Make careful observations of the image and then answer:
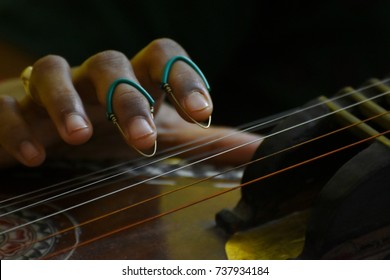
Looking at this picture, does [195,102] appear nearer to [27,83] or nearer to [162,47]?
[162,47]

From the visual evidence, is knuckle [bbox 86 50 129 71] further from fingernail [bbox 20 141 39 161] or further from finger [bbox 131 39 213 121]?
fingernail [bbox 20 141 39 161]

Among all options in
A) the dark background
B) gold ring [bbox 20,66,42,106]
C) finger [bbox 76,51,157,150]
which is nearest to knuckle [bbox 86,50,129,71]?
finger [bbox 76,51,157,150]

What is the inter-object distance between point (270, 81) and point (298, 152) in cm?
106

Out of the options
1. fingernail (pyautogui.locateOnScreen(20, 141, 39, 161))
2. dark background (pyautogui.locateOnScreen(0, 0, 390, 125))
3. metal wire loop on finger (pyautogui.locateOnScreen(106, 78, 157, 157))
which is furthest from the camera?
dark background (pyautogui.locateOnScreen(0, 0, 390, 125))

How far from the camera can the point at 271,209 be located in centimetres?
103

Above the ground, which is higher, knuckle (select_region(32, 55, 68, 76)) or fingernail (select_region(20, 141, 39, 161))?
knuckle (select_region(32, 55, 68, 76))

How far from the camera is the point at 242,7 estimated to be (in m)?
2.00

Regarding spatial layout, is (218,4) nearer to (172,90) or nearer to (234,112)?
(234,112)

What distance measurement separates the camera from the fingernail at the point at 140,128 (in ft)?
3.04

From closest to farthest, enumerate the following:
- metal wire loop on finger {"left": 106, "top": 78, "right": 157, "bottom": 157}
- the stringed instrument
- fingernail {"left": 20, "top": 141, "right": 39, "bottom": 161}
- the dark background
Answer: the stringed instrument, metal wire loop on finger {"left": 106, "top": 78, "right": 157, "bottom": 157}, fingernail {"left": 20, "top": 141, "right": 39, "bottom": 161}, the dark background

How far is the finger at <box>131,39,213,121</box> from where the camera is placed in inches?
38.0

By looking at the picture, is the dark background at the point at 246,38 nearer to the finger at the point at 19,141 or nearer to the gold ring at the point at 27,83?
the gold ring at the point at 27,83

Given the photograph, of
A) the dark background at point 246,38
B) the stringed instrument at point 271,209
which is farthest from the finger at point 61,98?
the dark background at point 246,38

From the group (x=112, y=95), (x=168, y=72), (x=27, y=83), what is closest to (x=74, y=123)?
(x=112, y=95)
